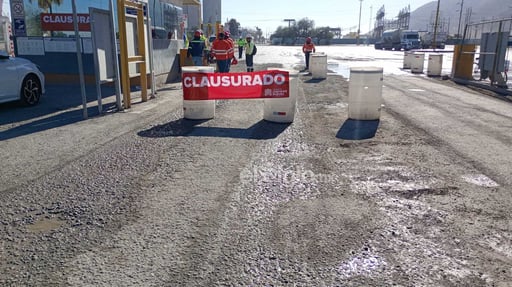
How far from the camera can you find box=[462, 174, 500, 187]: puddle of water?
17.8ft

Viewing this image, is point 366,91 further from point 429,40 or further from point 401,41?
point 429,40

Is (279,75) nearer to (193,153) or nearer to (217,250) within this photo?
(193,153)

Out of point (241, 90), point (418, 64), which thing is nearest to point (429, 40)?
point (418, 64)

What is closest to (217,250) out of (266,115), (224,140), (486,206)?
(486,206)

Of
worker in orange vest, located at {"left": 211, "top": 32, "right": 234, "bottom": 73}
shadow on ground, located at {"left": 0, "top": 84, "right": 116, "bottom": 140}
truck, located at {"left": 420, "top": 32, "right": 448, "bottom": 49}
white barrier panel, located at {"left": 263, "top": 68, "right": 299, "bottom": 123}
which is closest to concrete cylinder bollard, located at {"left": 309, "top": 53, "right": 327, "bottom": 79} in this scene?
worker in orange vest, located at {"left": 211, "top": 32, "right": 234, "bottom": 73}

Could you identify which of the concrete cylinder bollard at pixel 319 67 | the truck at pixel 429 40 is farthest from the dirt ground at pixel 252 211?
the truck at pixel 429 40

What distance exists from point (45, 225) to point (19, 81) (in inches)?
304

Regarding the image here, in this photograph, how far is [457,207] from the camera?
470cm

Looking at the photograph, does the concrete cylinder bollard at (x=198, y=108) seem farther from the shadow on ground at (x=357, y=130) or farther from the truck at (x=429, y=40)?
the truck at (x=429, y=40)

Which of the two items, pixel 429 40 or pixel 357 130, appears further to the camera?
pixel 429 40

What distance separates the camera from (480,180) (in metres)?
5.58

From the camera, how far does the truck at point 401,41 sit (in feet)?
215

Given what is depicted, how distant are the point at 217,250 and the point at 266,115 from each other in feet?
18.7

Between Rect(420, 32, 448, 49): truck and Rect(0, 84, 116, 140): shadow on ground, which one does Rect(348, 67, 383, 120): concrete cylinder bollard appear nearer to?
Rect(0, 84, 116, 140): shadow on ground
